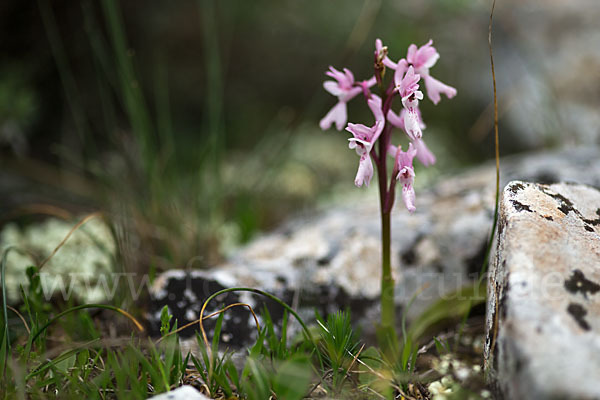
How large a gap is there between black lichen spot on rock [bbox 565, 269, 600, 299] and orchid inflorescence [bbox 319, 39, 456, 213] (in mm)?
504

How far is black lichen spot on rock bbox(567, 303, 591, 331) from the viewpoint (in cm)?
122

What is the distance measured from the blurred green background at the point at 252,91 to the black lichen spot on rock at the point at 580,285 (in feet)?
6.92

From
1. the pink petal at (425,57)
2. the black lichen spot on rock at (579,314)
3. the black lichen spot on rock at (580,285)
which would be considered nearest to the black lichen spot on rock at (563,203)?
the black lichen spot on rock at (580,285)

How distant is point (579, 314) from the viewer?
1.25 m

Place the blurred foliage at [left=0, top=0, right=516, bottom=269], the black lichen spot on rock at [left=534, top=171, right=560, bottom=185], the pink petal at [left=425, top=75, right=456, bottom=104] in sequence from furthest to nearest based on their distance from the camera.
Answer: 1. the blurred foliage at [left=0, top=0, right=516, bottom=269]
2. the black lichen spot on rock at [left=534, top=171, right=560, bottom=185]
3. the pink petal at [left=425, top=75, right=456, bottom=104]

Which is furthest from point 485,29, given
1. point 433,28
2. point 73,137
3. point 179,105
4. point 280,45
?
point 73,137

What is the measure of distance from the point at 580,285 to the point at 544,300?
5.5 inches

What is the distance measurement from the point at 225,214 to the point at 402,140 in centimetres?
240

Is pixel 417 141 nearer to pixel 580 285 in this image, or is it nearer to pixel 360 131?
pixel 360 131

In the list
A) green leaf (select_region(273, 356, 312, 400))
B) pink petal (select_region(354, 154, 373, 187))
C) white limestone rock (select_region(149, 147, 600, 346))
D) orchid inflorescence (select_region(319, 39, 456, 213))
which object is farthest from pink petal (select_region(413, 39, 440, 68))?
green leaf (select_region(273, 356, 312, 400))

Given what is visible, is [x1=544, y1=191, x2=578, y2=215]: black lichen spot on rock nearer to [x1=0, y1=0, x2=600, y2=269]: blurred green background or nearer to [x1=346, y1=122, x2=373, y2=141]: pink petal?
[x1=346, y1=122, x2=373, y2=141]: pink petal

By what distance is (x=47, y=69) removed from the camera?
5113 millimetres

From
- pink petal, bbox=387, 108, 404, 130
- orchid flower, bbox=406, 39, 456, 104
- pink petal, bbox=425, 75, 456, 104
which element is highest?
orchid flower, bbox=406, 39, 456, 104

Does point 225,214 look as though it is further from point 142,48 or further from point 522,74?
point 522,74
